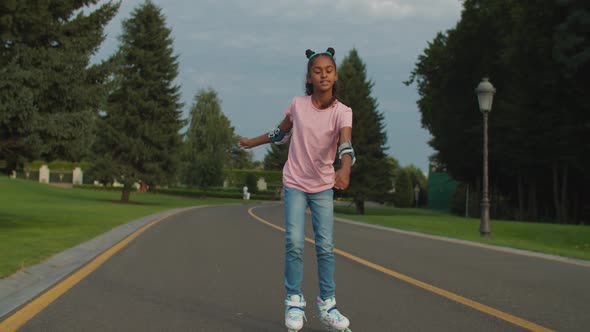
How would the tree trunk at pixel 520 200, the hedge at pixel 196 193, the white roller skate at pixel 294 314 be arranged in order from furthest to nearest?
the hedge at pixel 196 193
the tree trunk at pixel 520 200
the white roller skate at pixel 294 314

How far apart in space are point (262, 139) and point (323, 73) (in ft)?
2.55

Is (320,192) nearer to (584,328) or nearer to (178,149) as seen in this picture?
(584,328)

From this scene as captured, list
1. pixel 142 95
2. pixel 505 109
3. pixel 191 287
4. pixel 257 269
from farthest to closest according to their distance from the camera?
pixel 142 95, pixel 505 109, pixel 257 269, pixel 191 287

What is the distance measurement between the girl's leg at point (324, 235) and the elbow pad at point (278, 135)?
0.60 meters

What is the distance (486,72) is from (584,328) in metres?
35.4

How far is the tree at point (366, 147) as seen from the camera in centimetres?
4628

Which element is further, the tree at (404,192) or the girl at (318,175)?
the tree at (404,192)

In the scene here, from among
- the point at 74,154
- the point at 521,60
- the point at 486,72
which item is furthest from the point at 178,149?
the point at 74,154

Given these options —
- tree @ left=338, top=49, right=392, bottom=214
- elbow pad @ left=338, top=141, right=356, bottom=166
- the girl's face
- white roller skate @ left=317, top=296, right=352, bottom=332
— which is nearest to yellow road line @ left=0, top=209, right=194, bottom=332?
white roller skate @ left=317, top=296, right=352, bottom=332

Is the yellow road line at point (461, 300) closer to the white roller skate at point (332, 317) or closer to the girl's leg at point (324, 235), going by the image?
the white roller skate at point (332, 317)

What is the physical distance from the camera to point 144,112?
44875 mm

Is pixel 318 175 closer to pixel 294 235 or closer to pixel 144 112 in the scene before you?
pixel 294 235

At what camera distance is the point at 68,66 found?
1439 centimetres

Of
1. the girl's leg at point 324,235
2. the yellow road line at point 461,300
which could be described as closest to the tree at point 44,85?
the yellow road line at point 461,300
